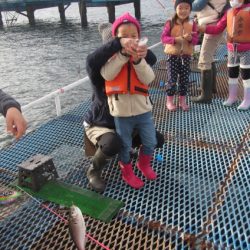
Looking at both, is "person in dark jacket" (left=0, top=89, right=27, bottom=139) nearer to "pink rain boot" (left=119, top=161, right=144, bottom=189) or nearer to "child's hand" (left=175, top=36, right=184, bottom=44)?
"pink rain boot" (left=119, top=161, right=144, bottom=189)

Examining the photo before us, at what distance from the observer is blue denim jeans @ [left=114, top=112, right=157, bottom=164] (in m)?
3.85

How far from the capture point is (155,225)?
11.0ft

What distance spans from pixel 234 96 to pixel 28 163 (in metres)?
4.39

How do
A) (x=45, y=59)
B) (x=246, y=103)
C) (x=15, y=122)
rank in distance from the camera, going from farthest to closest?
(x=45, y=59) < (x=246, y=103) < (x=15, y=122)

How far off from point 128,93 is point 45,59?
872 inches

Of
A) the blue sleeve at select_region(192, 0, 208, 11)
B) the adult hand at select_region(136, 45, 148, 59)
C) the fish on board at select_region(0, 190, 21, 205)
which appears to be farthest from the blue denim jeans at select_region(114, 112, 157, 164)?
the blue sleeve at select_region(192, 0, 208, 11)

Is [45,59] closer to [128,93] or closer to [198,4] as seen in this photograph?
[198,4]

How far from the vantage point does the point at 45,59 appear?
2450 centimetres

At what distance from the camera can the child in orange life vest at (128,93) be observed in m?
3.61

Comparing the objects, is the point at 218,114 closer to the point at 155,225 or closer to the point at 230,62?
the point at 230,62

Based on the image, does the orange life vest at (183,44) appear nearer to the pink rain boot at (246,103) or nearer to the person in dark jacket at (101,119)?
the pink rain boot at (246,103)

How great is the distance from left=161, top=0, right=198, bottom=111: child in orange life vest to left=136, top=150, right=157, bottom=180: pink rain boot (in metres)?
2.42

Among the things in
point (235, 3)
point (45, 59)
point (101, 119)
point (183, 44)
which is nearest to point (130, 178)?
point (101, 119)

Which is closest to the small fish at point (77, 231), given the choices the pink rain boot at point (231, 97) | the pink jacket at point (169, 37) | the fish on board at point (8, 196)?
the fish on board at point (8, 196)
